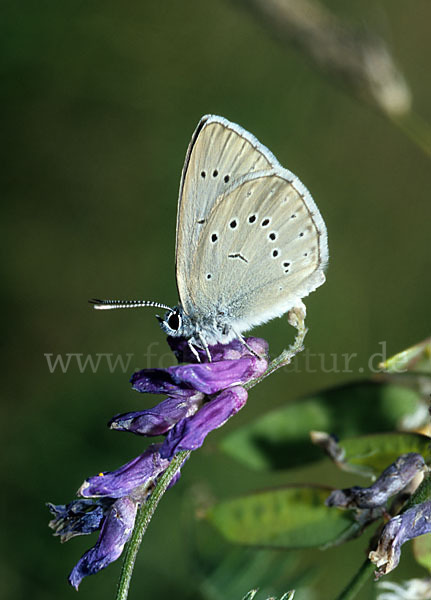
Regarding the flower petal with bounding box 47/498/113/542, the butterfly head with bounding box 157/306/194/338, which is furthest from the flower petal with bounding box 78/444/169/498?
the butterfly head with bounding box 157/306/194/338

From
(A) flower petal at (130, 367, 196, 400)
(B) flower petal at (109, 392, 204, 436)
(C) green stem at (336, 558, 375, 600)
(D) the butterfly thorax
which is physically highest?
(D) the butterfly thorax

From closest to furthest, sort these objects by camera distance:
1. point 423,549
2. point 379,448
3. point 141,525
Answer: point 141,525 → point 423,549 → point 379,448

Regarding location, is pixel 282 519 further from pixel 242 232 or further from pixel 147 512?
pixel 242 232

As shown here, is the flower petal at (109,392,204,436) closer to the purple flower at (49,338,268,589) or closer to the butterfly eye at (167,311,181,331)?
the purple flower at (49,338,268,589)

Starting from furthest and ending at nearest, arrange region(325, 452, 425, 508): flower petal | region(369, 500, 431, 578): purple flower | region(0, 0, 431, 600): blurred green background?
1. region(0, 0, 431, 600): blurred green background
2. region(325, 452, 425, 508): flower petal
3. region(369, 500, 431, 578): purple flower

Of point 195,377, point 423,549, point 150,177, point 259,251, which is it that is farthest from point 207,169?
point 150,177

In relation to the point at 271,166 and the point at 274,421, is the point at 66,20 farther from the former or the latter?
the point at 274,421
